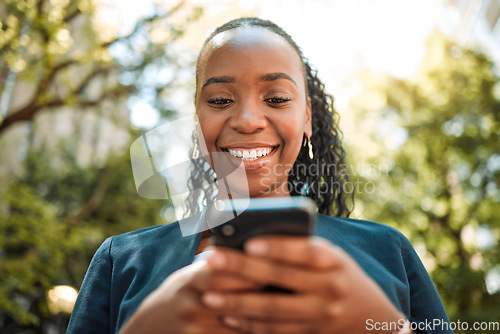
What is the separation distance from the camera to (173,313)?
2.80 feet

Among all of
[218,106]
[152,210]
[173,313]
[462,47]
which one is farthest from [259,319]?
[152,210]

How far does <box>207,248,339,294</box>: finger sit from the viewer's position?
2.35ft

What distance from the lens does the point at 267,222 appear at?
29.9 inches

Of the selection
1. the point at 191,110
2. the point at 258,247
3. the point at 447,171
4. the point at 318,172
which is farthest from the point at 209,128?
the point at 447,171

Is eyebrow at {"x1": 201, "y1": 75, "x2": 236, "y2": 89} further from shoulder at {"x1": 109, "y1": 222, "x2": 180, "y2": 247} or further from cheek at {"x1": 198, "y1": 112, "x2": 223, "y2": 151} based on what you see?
shoulder at {"x1": 109, "y1": 222, "x2": 180, "y2": 247}

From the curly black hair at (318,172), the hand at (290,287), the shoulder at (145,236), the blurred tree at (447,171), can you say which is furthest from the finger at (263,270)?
the blurred tree at (447,171)

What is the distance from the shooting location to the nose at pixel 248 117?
1.38 m

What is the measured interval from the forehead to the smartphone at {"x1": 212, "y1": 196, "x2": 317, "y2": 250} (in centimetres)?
71

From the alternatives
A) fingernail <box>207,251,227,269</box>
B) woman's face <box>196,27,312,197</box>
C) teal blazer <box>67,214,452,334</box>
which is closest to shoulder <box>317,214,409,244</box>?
teal blazer <box>67,214,452,334</box>

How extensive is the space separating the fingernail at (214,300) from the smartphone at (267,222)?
0.27 ft

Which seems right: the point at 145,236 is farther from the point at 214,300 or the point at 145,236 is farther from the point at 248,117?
the point at 214,300

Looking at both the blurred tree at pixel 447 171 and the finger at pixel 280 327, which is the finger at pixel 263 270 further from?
the blurred tree at pixel 447 171

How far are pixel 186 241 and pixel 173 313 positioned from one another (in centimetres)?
59

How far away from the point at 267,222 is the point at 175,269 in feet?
2.10
